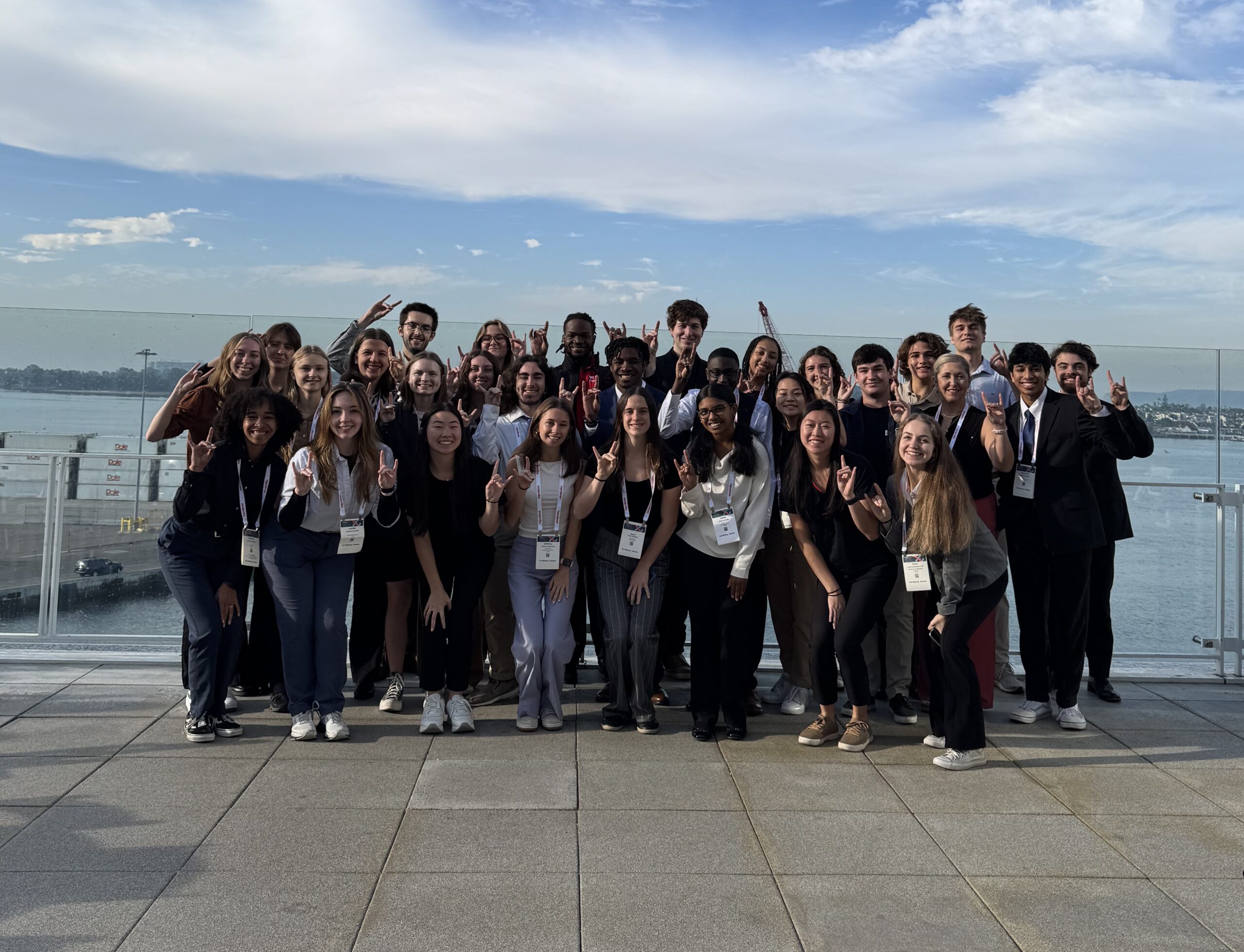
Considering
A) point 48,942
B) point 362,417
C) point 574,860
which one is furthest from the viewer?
point 362,417

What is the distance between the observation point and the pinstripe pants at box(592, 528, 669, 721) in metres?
5.25

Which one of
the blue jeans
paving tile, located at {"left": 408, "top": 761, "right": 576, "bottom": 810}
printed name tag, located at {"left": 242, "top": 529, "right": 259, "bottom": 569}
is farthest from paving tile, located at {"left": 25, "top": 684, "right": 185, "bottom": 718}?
paving tile, located at {"left": 408, "top": 761, "right": 576, "bottom": 810}

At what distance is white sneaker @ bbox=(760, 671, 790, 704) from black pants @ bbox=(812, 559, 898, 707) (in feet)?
2.19

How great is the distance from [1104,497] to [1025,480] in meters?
0.81

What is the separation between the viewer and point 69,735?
4914 millimetres

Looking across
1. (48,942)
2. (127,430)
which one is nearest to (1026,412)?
(48,942)

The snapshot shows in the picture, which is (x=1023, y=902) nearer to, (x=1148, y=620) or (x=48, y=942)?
(x=48, y=942)

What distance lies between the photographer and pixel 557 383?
5.95m

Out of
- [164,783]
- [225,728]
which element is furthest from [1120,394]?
[164,783]

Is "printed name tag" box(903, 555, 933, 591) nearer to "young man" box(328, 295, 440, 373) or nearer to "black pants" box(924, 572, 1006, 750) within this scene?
"black pants" box(924, 572, 1006, 750)

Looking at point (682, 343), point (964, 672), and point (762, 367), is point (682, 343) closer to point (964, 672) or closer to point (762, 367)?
point (762, 367)

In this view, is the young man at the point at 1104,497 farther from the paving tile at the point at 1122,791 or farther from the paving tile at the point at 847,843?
the paving tile at the point at 847,843

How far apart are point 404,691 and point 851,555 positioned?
2738 mm

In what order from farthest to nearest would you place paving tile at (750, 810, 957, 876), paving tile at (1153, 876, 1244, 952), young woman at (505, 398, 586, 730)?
young woman at (505, 398, 586, 730)
paving tile at (750, 810, 957, 876)
paving tile at (1153, 876, 1244, 952)
